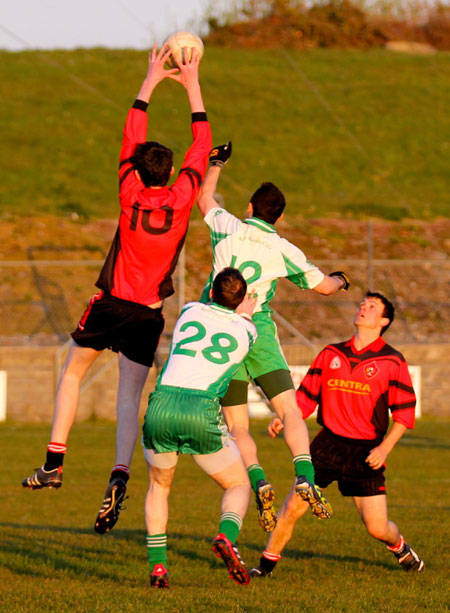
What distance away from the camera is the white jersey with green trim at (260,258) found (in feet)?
25.4

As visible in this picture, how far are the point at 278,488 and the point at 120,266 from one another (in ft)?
24.8

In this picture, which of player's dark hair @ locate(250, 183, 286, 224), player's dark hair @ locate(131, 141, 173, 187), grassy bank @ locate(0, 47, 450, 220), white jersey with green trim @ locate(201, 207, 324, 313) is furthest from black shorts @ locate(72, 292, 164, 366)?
grassy bank @ locate(0, 47, 450, 220)

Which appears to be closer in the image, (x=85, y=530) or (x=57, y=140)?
(x=85, y=530)

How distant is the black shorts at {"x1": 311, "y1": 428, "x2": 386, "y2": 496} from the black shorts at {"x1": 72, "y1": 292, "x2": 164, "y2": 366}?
1857 millimetres

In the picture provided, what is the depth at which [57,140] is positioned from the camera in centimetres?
3850

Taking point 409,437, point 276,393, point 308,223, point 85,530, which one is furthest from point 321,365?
point 308,223

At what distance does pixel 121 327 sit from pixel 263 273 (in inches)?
41.0

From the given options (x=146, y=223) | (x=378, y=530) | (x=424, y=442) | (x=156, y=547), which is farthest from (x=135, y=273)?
(x=424, y=442)

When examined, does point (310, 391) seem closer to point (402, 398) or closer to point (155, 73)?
point (402, 398)

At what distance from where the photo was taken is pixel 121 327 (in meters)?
7.62

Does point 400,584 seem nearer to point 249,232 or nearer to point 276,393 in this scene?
point 276,393

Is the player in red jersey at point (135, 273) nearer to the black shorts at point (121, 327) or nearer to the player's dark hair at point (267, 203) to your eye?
the black shorts at point (121, 327)

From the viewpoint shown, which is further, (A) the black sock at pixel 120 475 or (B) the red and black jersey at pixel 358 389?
(B) the red and black jersey at pixel 358 389

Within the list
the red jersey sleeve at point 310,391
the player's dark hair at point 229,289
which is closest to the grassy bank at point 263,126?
the red jersey sleeve at point 310,391
